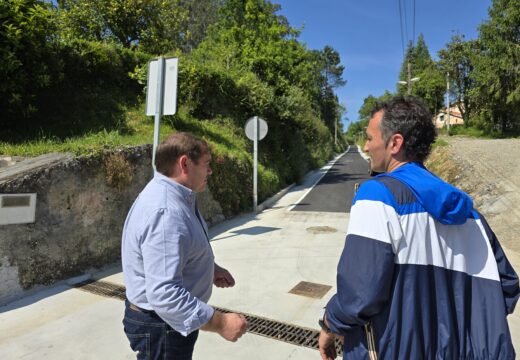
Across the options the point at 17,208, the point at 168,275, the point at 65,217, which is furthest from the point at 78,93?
the point at 168,275

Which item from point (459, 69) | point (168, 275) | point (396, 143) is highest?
point (459, 69)

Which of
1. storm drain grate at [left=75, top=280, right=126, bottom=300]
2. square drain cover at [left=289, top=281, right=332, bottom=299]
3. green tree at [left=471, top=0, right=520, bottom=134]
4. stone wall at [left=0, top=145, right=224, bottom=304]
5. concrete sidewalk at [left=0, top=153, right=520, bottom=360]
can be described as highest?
green tree at [left=471, top=0, right=520, bottom=134]

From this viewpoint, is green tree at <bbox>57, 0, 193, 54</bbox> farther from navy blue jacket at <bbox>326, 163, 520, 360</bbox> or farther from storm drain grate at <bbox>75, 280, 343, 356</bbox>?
navy blue jacket at <bbox>326, 163, 520, 360</bbox>

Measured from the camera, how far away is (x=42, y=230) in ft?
16.1

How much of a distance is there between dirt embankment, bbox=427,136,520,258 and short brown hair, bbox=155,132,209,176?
6542 mm

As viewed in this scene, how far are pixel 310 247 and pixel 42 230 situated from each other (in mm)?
4275

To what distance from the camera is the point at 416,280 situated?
1.54 meters

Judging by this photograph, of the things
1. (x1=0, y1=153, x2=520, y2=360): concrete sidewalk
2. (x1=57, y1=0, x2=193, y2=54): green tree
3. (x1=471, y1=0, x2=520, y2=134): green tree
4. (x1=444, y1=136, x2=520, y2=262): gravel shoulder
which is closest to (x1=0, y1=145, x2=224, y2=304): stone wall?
(x1=0, y1=153, x2=520, y2=360): concrete sidewalk

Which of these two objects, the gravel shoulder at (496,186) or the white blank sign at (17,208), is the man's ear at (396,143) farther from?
the gravel shoulder at (496,186)

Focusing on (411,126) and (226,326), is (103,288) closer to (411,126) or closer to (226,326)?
(226,326)

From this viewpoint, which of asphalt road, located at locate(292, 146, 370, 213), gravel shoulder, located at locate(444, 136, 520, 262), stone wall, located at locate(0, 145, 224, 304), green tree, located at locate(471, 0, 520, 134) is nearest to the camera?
stone wall, located at locate(0, 145, 224, 304)

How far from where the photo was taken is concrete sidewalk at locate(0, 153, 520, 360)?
11.5 ft

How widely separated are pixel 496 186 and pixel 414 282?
11.1m

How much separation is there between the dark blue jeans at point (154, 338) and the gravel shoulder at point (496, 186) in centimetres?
637
